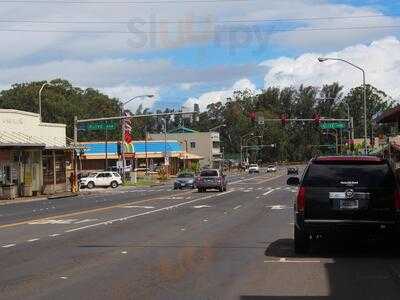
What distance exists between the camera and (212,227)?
20.8m

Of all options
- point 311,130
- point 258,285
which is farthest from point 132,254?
point 311,130

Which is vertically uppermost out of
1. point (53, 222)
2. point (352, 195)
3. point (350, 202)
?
point (352, 195)

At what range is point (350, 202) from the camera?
43.2 feet

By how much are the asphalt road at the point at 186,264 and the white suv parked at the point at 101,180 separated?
46.8 m

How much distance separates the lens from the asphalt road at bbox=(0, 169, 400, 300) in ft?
32.7

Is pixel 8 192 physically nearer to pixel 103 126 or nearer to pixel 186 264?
pixel 103 126

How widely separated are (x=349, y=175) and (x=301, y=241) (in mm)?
1569

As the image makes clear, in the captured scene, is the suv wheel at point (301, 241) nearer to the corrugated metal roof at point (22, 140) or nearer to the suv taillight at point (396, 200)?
the suv taillight at point (396, 200)

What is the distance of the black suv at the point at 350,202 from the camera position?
13141 mm

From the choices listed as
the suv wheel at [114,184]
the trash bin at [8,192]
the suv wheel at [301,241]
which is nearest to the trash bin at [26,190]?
the trash bin at [8,192]

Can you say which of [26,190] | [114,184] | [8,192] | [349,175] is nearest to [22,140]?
[26,190]

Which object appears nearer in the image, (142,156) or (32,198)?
(32,198)

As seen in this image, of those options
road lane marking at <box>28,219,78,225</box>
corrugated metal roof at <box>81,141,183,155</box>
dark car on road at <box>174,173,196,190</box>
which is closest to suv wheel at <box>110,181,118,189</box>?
dark car on road at <box>174,173,196,190</box>

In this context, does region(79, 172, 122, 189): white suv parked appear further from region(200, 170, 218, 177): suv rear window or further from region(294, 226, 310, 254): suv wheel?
region(294, 226, 310, 254): suv wheel
